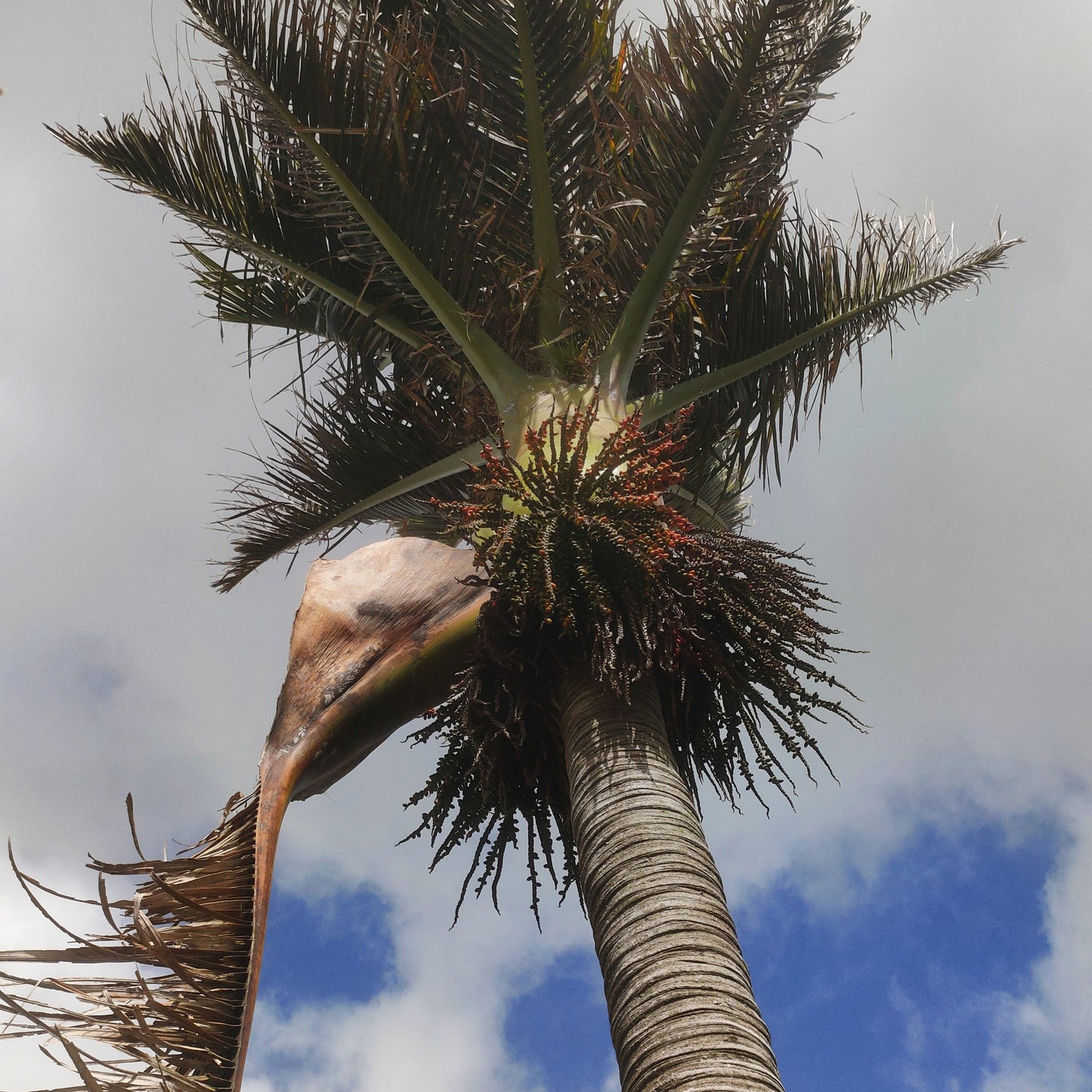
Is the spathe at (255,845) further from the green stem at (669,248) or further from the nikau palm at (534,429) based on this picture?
the green stem at (669,248)

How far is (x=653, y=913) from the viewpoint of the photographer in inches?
95.4

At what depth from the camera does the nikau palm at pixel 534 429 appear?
8.27 feet

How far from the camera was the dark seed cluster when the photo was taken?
9.95 ft

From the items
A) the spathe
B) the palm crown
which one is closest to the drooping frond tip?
the spathe

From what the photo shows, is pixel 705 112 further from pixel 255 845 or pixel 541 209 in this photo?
pixel 255 845

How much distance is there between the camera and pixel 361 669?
3.28 metres

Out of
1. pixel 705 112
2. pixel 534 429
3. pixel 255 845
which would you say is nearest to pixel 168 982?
pixel 255 845

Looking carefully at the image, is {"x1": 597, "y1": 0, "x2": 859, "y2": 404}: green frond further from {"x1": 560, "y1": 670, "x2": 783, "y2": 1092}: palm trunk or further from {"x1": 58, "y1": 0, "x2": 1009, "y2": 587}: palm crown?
{"x1": 560, "y1": 670, "x2": 783, "y2": 1092}: palm trunk

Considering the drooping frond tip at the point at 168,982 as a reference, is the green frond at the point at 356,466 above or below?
above

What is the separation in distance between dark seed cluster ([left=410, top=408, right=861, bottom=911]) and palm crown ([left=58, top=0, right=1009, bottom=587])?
458 mm

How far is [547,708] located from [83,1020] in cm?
153

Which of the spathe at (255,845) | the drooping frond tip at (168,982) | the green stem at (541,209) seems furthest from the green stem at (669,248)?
the drooping frond tip at (168,982)

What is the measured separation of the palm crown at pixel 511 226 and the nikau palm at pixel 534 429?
0.05 ft

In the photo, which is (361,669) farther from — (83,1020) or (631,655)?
(83,1020)
